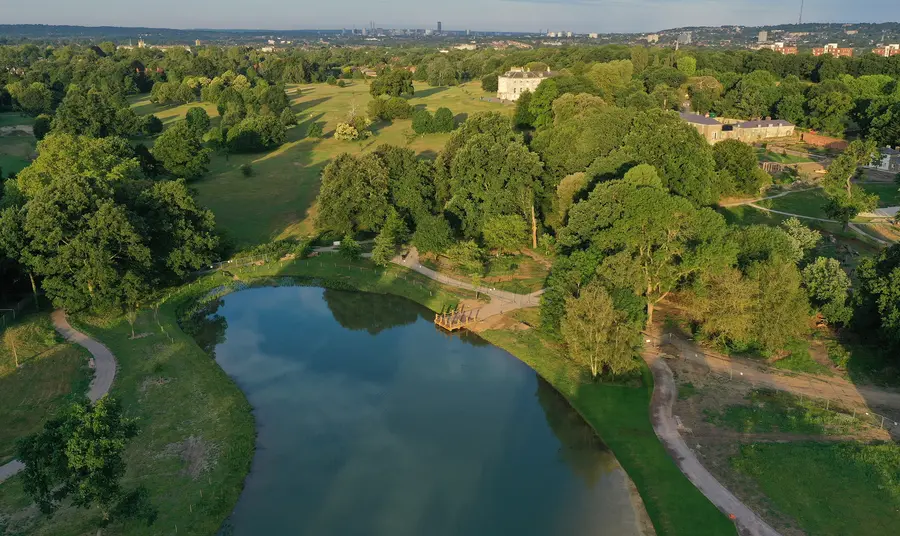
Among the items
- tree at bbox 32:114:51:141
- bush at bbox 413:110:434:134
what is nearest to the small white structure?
bush at bbox 413:110:434:134

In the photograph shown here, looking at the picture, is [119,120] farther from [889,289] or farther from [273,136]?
[889,289]

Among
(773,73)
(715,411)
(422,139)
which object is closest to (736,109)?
(773,73)

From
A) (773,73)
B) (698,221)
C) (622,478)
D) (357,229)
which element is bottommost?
(622,478)

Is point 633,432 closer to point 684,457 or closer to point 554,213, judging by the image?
point 684,457

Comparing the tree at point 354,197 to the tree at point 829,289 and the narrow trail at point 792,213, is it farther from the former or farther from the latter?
the narrow trail at point 792,213

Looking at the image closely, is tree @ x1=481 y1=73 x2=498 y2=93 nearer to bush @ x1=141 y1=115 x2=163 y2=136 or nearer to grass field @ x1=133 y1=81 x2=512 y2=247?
grass field @ x1=133 y1=81 x2=512 y2=247

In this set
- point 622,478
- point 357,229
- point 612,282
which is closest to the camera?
point 622,478
